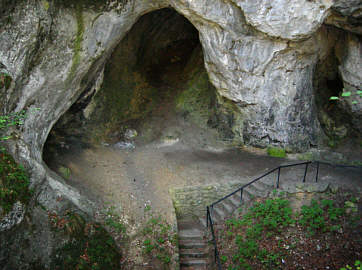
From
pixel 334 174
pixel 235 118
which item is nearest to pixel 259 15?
pixel 235 118

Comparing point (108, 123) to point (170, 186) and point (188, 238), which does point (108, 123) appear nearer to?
point (170, 186)

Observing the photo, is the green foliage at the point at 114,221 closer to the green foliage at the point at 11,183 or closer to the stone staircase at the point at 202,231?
the stone staircase at the point at 202,231

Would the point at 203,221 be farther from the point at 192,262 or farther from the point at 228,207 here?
the point at 192,262

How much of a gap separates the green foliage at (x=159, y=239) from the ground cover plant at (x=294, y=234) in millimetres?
1475

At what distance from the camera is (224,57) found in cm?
1088

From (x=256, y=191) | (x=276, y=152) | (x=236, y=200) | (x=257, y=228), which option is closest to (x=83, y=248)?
(x=257, y=228)

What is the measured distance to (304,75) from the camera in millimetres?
11242

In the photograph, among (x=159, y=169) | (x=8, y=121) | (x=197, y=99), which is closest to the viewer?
(x=8, y=121)

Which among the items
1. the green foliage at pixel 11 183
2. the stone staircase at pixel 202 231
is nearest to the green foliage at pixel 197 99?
the stone staircase at pixel 202 231

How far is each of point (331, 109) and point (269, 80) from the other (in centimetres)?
335

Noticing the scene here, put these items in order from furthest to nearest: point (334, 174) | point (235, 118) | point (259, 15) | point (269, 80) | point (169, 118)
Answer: point (169, 118) < point (235, 118) < point (269, 80) < point (334, 174) < point (259, 15)

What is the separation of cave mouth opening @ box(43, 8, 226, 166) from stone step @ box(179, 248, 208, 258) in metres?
5.20

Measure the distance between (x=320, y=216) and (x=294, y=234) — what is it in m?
0.89

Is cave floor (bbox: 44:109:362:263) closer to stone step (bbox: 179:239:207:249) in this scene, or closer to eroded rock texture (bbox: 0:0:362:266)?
stone step (bbox: 179:239:207:249)
